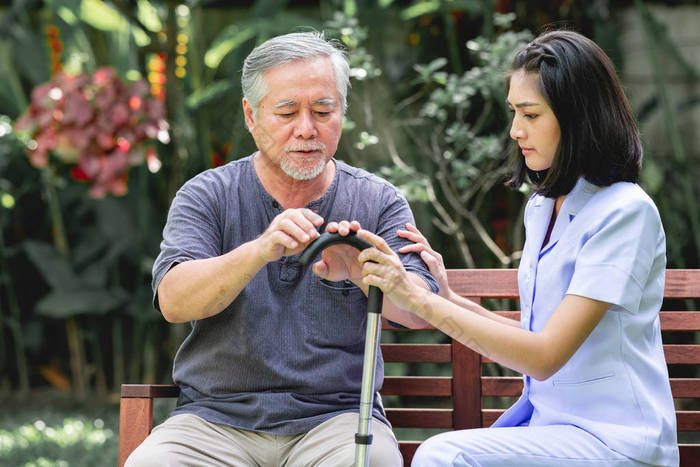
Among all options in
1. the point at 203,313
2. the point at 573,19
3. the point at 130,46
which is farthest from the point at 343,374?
the point at 130,46

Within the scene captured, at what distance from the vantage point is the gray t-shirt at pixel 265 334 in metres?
2.10

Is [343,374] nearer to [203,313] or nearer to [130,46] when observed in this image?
→ [203,313]

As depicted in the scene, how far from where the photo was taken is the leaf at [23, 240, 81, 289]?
4.69 m

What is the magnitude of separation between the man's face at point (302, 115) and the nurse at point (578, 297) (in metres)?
0.44

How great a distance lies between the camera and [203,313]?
2.04 meters

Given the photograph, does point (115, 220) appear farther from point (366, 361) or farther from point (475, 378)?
point (366, 361)

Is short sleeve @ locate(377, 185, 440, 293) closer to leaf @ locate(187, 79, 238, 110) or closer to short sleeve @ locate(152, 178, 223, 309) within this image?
short sleeve @ locate(152, 178, 223, 309)

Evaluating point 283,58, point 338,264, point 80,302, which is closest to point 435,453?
point 338,264

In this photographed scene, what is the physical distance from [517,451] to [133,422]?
96 cm

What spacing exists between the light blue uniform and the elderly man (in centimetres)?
32

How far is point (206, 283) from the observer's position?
198cm

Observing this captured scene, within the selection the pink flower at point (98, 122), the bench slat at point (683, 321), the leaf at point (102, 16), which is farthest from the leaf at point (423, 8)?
the bench slat at point (683, 321)

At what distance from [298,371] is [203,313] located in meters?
0.28

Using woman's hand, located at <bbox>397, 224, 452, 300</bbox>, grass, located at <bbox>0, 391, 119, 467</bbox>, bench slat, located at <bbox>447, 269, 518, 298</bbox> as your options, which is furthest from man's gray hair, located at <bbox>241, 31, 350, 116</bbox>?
grass, located at <bbox>0, 391, 119, 467</bbox>
